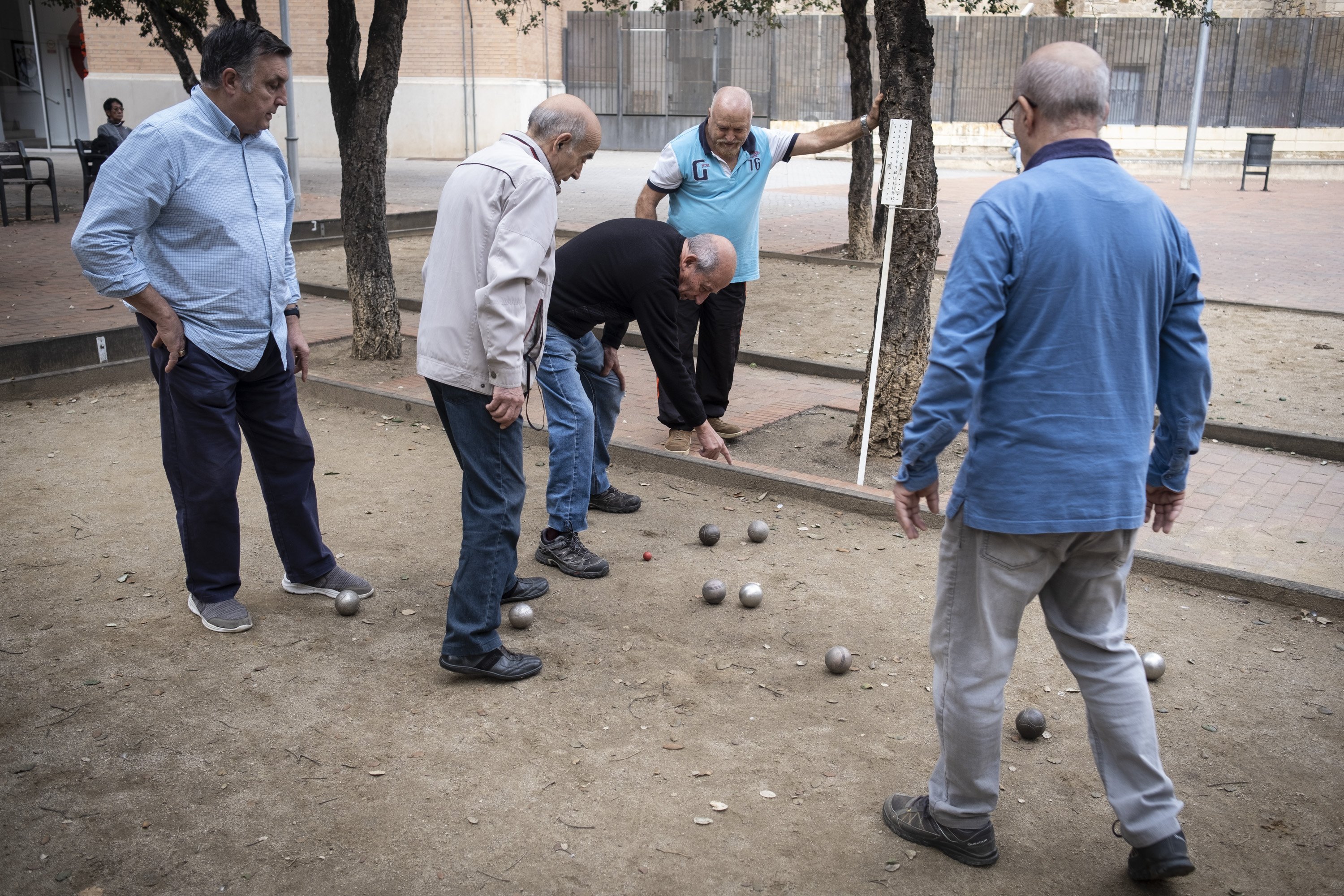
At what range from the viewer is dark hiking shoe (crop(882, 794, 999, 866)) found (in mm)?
3154

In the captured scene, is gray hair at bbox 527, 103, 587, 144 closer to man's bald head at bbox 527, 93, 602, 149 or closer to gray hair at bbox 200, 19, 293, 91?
man's bald head at bbox 527, 93, 602, 149

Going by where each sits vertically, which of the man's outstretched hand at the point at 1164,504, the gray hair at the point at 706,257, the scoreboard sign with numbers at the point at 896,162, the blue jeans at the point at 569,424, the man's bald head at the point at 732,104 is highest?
the man's bald head at the point at 732,104

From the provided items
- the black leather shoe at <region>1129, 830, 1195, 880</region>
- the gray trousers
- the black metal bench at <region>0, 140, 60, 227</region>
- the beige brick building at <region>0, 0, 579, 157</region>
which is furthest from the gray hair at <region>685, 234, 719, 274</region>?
the beige brick building at <region>0, 0, 579, 157</region>

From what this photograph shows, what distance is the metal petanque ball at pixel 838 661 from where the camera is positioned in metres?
4.24

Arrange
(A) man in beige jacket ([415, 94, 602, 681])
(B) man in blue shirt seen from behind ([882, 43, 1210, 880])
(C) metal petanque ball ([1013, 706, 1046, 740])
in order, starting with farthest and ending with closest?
1. (C) metal petanque ball ([1013, 706, 1046, 740])
2. (A) man in beige jacket ([415, 94, 602, 681])
3. (B) man in blue shirt seen from behind ([882, 43, 1210, 880])

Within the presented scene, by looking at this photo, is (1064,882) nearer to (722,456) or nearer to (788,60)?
(722,456)

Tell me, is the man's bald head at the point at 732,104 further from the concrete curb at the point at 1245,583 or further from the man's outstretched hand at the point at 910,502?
the man's outstretched hand at the point at 910,502

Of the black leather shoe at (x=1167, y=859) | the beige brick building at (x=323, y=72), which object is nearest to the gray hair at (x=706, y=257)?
the black leather shoe at (x=1167, y=859)

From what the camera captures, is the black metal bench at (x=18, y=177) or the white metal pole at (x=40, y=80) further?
the white metal pole at (x=40, y=80)

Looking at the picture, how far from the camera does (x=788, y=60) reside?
102 ft

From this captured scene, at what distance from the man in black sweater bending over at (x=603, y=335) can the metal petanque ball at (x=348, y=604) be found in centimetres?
93

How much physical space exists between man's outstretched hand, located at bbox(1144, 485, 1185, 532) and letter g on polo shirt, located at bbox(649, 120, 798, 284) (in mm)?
3599

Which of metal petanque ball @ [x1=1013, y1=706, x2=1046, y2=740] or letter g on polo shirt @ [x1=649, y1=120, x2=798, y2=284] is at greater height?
letter g on polo shirt @ [x1=649, y1=120, x2=798, y2=284]

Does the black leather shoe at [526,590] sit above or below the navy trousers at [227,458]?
below
